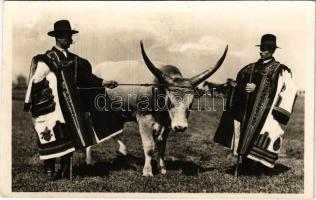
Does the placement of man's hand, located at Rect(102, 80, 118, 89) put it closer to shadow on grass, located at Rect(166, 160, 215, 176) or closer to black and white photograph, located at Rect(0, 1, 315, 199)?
black and white photograph, located at Rect(0, 1, 315, 199)

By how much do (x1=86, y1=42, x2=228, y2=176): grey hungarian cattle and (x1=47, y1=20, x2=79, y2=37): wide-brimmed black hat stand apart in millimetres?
533

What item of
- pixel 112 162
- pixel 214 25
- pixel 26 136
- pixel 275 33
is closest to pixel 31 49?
pixel 26 136

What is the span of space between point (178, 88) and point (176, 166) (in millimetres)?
905

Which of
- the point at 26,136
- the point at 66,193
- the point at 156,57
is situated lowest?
the point at 66,193

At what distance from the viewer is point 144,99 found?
7559 millimetres

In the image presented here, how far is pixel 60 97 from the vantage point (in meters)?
7.52

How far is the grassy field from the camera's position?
760 centimetres

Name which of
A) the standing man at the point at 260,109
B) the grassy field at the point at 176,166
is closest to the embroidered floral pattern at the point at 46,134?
the grassy field at the point at 176,166

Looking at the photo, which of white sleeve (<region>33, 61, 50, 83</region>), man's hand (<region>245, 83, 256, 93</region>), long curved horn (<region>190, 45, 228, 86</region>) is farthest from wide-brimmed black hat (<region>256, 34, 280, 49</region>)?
white sleeve (<region>33, 61, 50, 83</region>)

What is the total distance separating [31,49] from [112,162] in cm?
153

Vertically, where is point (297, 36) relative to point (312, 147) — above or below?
above

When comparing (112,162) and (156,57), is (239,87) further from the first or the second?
(112,162)

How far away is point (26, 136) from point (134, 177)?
4.20ft

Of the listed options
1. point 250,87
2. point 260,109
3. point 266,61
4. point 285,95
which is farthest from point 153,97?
point 285,95
